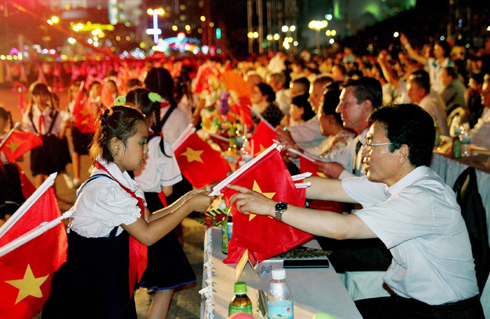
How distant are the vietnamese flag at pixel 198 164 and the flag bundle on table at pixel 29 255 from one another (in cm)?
203

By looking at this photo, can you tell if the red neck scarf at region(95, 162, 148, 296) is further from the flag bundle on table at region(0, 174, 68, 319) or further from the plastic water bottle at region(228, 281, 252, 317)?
the plastic water bottle at region(228, 281, 252, 317)

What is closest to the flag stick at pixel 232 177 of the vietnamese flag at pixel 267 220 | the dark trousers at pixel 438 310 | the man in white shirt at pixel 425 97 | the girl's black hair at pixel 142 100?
the vietnamese flag at pixel 267 220

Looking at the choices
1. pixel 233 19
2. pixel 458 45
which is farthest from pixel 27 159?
pixel 233 19

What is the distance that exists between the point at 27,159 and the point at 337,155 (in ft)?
26.7

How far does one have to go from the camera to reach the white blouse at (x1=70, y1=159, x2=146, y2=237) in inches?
101

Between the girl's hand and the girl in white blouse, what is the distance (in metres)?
0.33

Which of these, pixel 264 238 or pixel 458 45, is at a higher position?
pixel 458 45

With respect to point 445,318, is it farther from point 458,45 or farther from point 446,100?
point 458,45

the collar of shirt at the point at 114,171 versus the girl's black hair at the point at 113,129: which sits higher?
the girl's black hair at the point at 113,129

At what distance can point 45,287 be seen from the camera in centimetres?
232

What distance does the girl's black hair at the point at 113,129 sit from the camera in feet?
9.01

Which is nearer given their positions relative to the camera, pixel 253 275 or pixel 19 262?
pixel 19 262

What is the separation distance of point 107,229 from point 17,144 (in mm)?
3182

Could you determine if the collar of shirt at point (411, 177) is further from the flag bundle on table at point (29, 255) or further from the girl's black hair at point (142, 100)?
the girl's black hair at point (142, 100)
